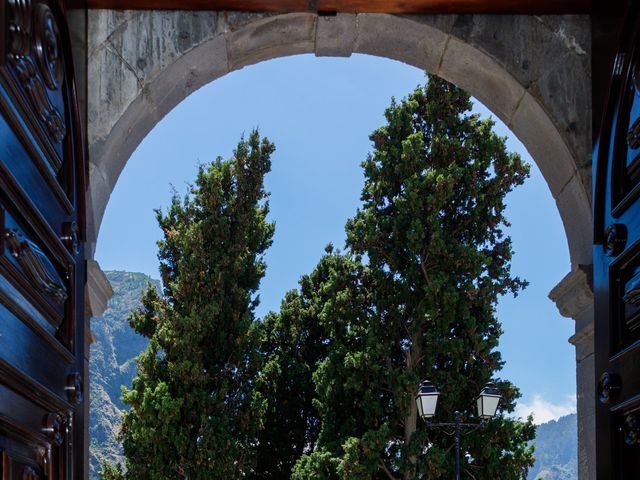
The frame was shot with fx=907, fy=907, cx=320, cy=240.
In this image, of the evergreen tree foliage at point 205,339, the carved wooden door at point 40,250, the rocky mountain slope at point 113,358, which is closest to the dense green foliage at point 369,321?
the evergreen tree foliage at point 205,339

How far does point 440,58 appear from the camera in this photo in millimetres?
3545

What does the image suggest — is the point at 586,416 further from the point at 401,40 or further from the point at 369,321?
the point at 369,321

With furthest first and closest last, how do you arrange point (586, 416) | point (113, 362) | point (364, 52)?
point (113, 362) < point (364, 52) < point (586, 416)

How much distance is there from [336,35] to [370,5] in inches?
9.5

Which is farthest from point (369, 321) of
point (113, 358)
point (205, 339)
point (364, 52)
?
point (113, 358)

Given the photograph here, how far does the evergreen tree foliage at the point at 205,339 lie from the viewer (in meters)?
14.7

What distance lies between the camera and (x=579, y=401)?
3.37m

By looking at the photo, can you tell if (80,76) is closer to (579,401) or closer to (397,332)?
(579,401)

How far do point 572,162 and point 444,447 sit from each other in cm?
1211

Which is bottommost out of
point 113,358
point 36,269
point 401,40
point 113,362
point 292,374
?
point 36,269

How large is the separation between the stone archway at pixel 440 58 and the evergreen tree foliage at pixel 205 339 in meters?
11.9

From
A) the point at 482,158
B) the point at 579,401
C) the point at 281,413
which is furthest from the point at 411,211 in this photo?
the point at 579,401

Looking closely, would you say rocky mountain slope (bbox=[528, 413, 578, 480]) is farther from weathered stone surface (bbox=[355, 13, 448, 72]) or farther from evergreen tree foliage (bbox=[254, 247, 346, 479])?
weathered stone surface (bbox=[355, 13, 448, 72])

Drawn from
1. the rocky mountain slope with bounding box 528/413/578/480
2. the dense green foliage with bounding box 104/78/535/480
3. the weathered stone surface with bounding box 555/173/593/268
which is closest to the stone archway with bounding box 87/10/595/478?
the weathered stone surface with bounding box 555/173/593/268
